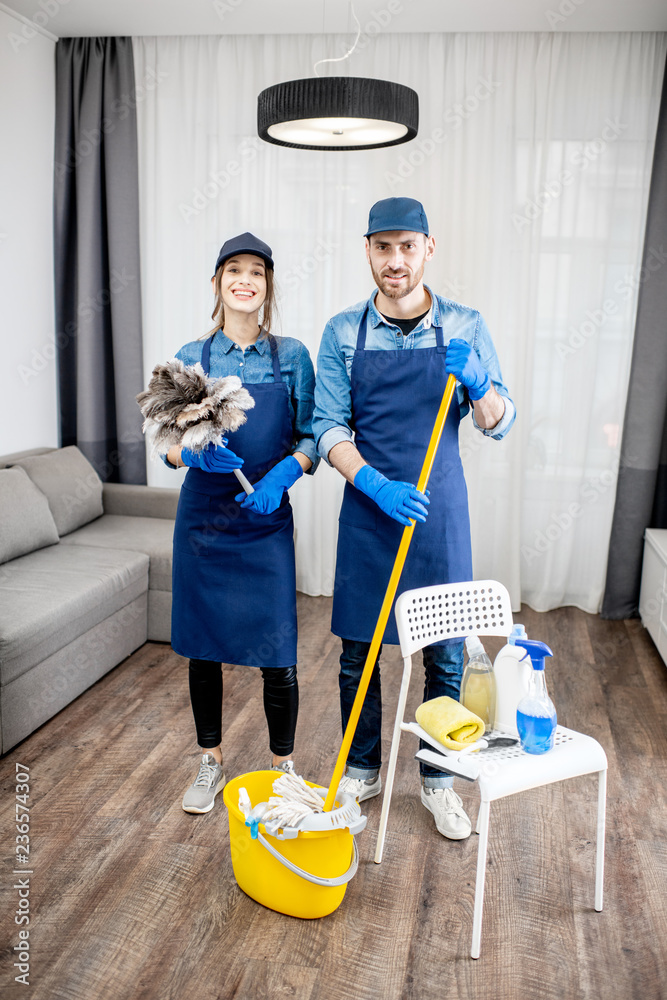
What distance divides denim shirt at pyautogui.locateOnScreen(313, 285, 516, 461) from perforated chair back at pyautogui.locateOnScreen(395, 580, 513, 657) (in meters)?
0.39

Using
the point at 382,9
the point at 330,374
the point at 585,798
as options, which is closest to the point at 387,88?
the point at 330,374

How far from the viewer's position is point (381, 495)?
191 cm

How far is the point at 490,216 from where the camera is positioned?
3707mm

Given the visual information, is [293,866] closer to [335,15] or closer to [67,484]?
[67,484]

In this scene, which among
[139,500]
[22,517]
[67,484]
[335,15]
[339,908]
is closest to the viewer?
[339,908]

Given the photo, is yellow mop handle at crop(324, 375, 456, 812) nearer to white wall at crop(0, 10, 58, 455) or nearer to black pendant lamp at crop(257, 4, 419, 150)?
black pendant lamp at crop(257, 4, 419, 150)

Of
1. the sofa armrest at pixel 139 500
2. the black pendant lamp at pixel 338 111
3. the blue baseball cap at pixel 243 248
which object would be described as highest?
the black pendant lamp at pixel 338 111

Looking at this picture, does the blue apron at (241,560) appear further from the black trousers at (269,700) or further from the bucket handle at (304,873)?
the bucket handle at (304,873)

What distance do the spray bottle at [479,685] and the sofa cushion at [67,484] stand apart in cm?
230

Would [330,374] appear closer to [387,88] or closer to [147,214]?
[387,88]

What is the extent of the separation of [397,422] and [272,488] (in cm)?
35

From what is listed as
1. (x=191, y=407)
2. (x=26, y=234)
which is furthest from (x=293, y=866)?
(x=26, y=234)

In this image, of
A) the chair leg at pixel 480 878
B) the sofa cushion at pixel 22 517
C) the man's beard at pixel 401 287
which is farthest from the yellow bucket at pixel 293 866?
the sofa cushion at pixel 22 517

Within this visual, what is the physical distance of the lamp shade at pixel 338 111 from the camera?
1.89 metres
